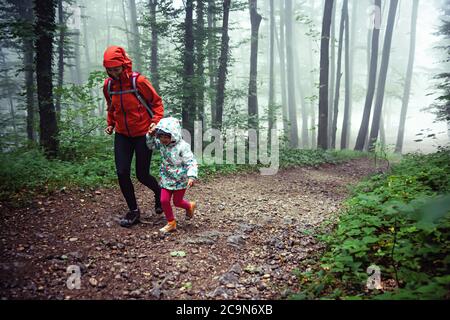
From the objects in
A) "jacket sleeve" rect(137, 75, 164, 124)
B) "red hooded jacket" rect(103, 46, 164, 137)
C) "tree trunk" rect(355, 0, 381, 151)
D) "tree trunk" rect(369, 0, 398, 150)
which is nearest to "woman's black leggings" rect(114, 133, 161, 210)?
"red hooded jacket" rect(103, 46, 164, 137)

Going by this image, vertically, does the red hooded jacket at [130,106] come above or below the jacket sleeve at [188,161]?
above

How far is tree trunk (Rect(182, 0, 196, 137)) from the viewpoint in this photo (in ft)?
30.8

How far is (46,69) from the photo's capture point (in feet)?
22.8

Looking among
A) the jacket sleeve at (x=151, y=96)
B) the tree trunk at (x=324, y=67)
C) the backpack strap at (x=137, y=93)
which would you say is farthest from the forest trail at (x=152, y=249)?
the tree trunk at (x=324, y=67)

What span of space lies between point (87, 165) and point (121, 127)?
321 cm

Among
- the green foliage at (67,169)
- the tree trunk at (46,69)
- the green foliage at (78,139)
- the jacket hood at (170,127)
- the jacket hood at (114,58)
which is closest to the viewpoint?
the jacket hood at (114,58)

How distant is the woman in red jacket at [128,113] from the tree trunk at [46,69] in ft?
13.2

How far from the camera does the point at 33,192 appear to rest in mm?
5137

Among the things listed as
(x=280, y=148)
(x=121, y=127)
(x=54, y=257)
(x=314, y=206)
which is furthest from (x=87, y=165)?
(x=280, y=148)

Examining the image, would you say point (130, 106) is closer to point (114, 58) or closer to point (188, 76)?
point (114, 58)

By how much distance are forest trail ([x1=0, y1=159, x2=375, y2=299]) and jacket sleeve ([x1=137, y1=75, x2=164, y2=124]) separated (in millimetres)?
1802

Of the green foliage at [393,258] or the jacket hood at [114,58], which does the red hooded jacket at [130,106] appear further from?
the green foliage at [393,258]

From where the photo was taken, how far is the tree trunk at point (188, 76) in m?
9.40
